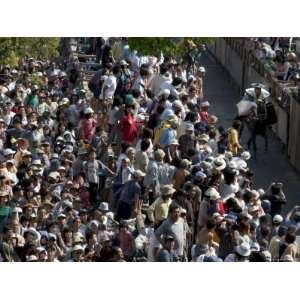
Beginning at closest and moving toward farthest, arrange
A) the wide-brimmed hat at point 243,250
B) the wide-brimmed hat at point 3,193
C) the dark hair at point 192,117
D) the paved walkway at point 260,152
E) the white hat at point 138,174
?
the wide-brimmed hat at point 243,250, the wide-brimmed hat at point 3,193, the white hat at point 138,174, the dark hair at point 192,117, the paved walkway at point 260,152

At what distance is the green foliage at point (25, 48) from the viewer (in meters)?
30.3

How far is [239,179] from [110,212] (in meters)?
2.32

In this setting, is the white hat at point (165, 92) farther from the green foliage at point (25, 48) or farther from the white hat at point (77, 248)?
the white hat at point (77, 248)

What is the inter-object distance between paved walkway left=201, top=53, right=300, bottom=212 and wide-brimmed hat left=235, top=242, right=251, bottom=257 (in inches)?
280

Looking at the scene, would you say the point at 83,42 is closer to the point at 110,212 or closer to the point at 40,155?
the point at 40,155

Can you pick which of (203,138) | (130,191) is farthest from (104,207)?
(203,138)

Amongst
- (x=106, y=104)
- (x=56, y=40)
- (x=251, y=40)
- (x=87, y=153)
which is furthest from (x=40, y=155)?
(x=251, y=40)

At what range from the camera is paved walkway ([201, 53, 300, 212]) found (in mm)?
26936

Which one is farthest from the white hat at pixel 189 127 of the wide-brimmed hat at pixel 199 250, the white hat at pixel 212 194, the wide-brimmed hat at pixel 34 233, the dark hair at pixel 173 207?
the wide-brimmed hat at pixel 199 250

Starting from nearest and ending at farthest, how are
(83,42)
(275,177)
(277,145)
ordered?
(275,177) → (277,145) → (83,42)

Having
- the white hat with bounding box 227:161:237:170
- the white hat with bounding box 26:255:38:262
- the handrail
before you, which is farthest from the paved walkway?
the white hat with bounding box 26:255:38:262

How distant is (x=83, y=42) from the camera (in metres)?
36.7

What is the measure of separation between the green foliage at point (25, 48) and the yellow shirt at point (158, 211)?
10.5 metres

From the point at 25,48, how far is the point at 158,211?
458 inches
